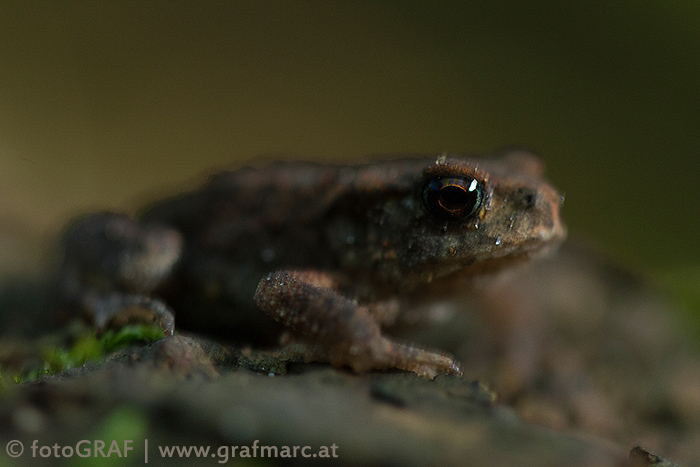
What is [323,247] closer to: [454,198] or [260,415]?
[454,198]

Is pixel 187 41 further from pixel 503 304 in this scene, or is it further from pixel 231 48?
pixel 503 304

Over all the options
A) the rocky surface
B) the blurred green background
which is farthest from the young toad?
the blurred green background

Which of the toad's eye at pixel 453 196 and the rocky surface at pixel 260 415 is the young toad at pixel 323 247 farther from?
the rocky surface at pixel 260 415

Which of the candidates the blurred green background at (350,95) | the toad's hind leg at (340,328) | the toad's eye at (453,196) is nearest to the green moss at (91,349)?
the toad's hind leg at (340,328)

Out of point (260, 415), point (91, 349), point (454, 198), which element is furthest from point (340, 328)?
point (91, 349)

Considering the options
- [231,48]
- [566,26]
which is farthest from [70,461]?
[566,26]

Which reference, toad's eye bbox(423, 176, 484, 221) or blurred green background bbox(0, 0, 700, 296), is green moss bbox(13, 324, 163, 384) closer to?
toad's eye bbox(423, 176, 484, 221)
